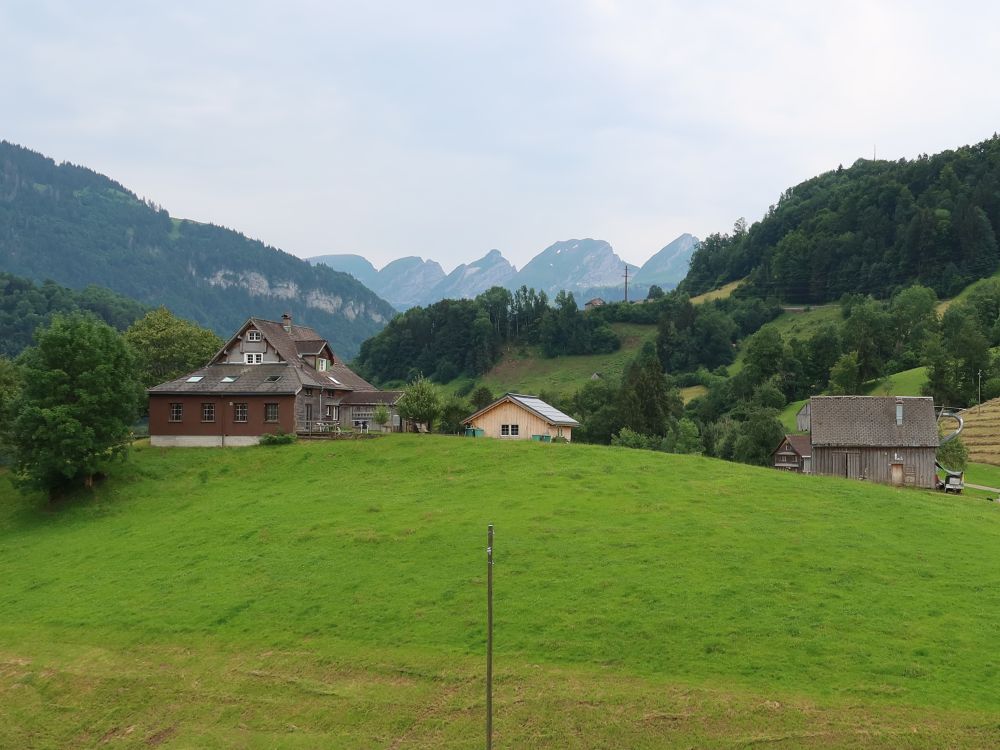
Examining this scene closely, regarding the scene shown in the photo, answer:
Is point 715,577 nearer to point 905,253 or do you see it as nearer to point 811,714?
point 811,714

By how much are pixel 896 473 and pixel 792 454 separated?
27.7m

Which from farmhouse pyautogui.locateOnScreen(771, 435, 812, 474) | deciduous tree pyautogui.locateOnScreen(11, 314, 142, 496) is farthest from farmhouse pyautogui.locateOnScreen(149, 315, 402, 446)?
farmhouse pyautogui.locateOnScreen(771, 435, 812, 474)

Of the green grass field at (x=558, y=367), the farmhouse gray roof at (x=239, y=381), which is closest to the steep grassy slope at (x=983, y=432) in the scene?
the farmhouse gray roof at (x=239, y=381)

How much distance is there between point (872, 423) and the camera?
54.4 metres

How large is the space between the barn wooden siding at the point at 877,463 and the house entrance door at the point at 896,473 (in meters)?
0.06

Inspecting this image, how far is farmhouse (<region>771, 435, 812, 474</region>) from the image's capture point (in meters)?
78.8

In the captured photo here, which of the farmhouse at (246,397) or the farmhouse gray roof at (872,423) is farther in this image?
the farmhouse at (246,397)

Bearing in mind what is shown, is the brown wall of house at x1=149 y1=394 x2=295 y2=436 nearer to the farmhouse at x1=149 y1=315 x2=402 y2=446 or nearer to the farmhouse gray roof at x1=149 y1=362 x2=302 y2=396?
the farmhouse at x1=149 y1=315 x2=402 y2=446

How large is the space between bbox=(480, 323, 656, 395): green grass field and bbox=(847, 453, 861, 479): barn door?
322 feet

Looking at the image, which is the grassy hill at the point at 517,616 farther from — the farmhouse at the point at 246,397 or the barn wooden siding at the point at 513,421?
the barn wooden siding at the point at 513,421

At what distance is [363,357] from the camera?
632ft

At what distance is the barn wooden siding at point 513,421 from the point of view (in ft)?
198

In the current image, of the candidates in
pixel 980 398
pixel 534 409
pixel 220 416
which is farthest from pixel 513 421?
pixel 980 398

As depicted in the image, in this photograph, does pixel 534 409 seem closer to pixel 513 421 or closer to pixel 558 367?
pixel 513 421
